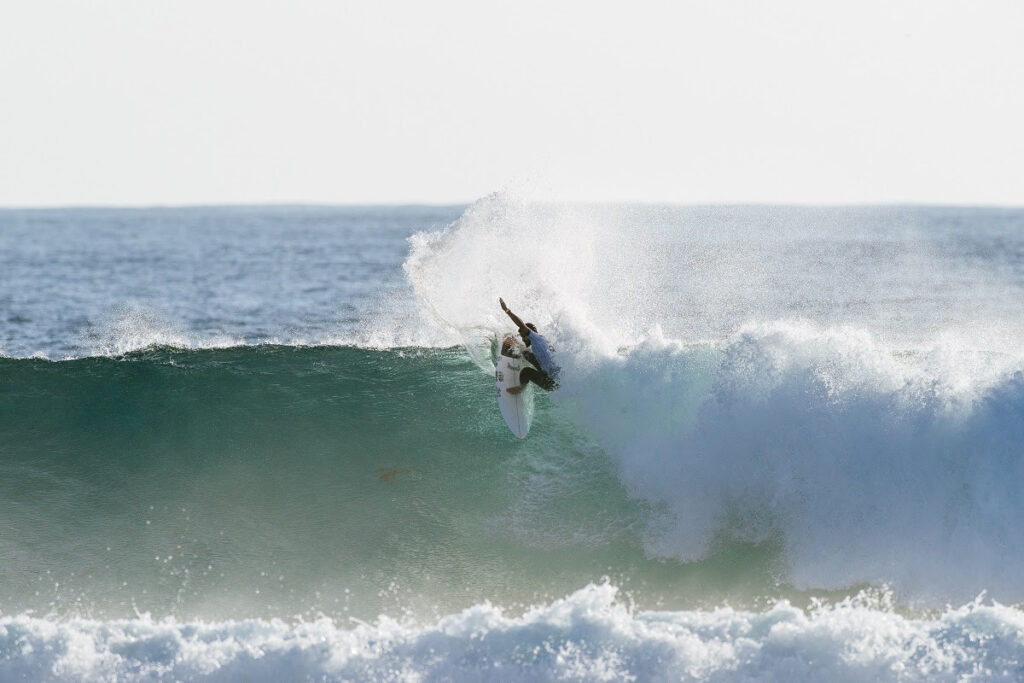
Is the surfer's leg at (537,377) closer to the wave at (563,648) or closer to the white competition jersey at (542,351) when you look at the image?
the white competition jersey at (542,351)

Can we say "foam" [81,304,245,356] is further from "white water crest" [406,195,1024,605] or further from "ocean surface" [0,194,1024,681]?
"white water crest" [406,195,1024,605]

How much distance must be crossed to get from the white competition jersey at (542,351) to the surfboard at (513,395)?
0.21m

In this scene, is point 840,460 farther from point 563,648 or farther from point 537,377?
point 563,648

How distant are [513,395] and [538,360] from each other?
0.61 m

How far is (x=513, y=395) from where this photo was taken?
11.4 metres

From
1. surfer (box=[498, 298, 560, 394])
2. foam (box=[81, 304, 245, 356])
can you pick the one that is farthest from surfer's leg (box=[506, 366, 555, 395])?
foam (box=[81, 304, 245, 356])

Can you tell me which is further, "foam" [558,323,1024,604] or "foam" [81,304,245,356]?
"foam" [81,304,245,356]

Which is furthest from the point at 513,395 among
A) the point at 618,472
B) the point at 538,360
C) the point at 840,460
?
the point at 840,460

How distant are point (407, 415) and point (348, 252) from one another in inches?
1405

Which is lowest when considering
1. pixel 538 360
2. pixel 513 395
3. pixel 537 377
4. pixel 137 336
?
pixel 137 336

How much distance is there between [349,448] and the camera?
1226 centimetres

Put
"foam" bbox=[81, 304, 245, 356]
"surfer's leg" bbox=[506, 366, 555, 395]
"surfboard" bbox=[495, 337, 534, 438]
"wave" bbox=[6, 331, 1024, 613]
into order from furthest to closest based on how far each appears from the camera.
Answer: "foam" bbox=[81, 304, 245, 356] < "surfboard" bbox=[495, 337, 534, 438] < "surfer's leg" bbox=[506, 366, 555, 395] < "wave" bbox=[6, 331, 1024, 613]

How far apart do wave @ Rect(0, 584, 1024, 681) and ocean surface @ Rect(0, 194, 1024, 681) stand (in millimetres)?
22

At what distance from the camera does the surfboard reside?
1118 centimetres
